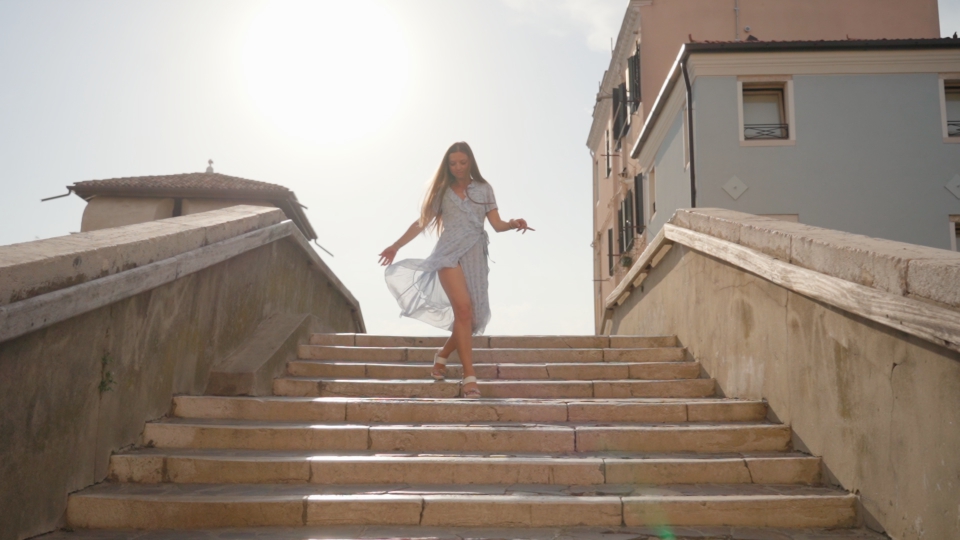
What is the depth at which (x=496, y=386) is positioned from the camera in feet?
17.4

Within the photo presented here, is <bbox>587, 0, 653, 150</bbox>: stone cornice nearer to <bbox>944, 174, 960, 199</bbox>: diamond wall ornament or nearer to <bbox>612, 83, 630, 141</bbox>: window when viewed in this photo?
<bbox>612, 83, 630, 141</bbox>: window

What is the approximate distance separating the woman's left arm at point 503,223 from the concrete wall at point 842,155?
993 centimetres

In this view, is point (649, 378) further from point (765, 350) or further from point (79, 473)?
point (79, 473)

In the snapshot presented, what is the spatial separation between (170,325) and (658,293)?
16.2 ft

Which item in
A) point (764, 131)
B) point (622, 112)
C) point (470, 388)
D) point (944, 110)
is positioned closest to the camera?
point (470, 388)

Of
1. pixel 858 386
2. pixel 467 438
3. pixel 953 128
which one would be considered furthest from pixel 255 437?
pixel 953 128

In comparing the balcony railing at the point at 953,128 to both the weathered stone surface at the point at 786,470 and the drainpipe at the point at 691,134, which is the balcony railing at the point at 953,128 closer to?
the drainpipe at the point at 691,134

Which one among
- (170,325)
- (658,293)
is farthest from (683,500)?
(658,293)

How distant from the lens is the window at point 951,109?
48.1ft

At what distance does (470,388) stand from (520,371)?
2.50ft

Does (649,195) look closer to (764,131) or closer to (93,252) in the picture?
(764,131)

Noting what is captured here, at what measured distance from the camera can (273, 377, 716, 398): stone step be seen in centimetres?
518

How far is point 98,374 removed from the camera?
3600 mm

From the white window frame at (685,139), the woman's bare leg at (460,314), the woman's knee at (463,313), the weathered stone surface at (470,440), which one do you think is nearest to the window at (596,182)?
the white window frame at (685,139)
